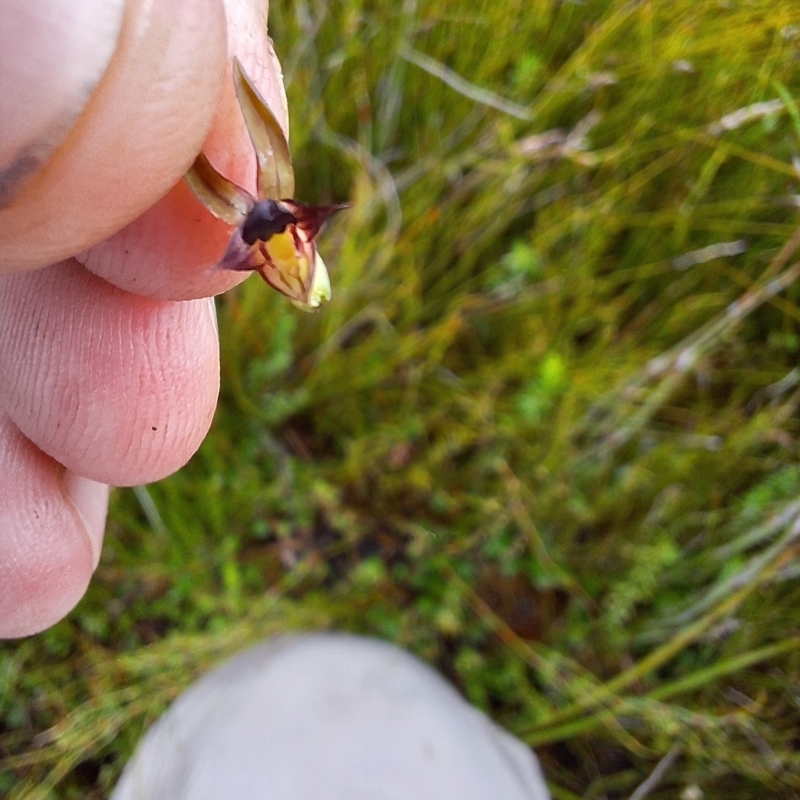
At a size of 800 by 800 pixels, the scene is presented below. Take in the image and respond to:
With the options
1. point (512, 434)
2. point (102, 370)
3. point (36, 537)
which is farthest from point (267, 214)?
point (512, 434)

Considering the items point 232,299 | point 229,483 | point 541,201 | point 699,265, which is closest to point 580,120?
point 541,201

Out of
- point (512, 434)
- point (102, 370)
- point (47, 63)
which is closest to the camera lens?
point (47, 63)

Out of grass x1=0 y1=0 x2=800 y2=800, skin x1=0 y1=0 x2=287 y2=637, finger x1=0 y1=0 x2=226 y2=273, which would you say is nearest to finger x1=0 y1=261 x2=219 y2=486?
skin x1=0 y1=0 x2=287 y2=637

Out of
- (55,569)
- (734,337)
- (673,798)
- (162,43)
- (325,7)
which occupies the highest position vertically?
(162,43)

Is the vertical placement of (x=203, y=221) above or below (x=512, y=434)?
above

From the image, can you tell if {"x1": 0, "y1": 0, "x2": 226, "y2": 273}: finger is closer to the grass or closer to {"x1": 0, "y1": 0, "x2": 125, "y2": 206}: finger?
{"x1": 0, "y1": 0, "x2": 125, "y2": 206}: finger

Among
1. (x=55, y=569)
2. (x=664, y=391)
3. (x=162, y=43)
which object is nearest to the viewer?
(x=162, y=43)

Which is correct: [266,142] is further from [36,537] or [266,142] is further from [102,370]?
[36,537]

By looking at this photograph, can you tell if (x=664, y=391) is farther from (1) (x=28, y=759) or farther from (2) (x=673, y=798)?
(1) (x=28, y=759)
